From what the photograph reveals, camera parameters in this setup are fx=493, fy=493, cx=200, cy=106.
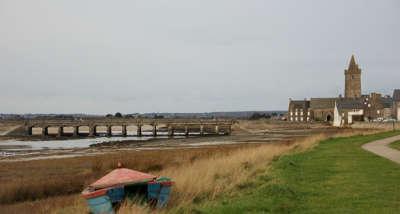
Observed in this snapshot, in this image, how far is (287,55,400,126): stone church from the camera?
4200 inches

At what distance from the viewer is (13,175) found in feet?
100

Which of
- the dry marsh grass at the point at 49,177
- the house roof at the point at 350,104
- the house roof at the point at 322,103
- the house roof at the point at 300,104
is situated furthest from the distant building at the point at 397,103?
the dry marsh grass at the point at 49,177

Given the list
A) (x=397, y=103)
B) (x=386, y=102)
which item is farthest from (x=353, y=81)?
(x=397, y=103)

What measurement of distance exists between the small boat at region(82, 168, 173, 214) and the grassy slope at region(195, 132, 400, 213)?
5.85ft

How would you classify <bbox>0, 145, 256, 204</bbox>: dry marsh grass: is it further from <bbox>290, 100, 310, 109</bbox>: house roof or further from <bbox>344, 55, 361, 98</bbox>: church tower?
<bbox>344, 55, 361, 98</bbox>: church tower

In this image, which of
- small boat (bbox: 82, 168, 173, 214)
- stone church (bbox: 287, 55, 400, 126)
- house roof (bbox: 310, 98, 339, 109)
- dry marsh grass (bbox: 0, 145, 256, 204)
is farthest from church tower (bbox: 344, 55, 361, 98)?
small boat (bbox: 82, 168, 173, 214)

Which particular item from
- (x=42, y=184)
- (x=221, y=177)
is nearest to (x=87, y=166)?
(x=42, y=184)

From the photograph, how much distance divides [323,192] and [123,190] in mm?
5605

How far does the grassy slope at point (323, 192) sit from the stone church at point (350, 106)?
77099mm

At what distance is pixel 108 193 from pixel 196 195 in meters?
3.01

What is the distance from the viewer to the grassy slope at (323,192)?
11.3 meters

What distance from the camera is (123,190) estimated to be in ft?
46.7

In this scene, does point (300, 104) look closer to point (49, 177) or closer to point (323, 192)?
point (49, 177)

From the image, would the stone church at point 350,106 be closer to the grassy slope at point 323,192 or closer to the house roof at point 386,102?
the house roof at point 386,102
